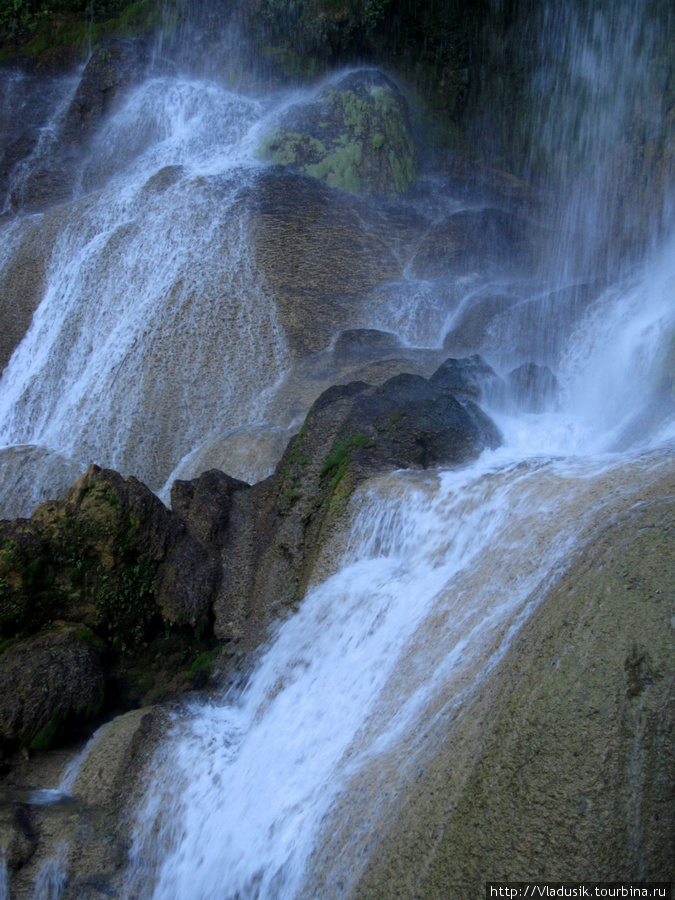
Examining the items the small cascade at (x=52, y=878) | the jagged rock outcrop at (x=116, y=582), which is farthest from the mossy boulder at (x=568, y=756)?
the jagged rock outcrop at (x=116, y=582)

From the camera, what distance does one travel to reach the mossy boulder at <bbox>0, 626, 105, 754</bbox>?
6582 mm

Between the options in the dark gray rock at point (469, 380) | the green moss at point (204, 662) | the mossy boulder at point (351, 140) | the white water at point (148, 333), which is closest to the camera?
the green moss at point (204, 662)

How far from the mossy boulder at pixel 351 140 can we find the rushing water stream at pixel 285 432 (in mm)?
970

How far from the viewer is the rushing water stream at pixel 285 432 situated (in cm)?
478

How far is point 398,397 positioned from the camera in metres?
8.41

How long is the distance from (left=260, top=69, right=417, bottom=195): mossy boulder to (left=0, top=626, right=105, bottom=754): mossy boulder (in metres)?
11.7

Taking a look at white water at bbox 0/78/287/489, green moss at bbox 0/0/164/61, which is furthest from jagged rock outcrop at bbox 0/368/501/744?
green moss at bbox 0/0/164/61

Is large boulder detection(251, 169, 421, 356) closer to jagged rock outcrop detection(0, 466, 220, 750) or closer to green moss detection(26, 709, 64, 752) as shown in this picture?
jagged rock outcrop detection(0, 466, 220, 750)

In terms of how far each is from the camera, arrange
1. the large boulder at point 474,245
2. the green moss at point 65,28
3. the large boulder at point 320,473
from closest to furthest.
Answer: the large boulder at point 320,473 < the large boulder at point 474,245 < the green moss at point 65,28

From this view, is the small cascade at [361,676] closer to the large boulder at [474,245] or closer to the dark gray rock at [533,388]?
the dark gray rock at [533,388]

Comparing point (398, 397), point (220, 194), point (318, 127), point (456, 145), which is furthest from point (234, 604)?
point (456, 145)

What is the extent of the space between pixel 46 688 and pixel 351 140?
1335cm

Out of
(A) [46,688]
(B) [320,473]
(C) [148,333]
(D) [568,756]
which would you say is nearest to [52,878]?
(A) [46,688]

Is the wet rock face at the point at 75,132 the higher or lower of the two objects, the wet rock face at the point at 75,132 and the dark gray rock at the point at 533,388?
the higher
